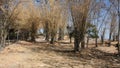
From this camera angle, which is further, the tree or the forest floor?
the tree

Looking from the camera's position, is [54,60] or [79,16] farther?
[79,16]

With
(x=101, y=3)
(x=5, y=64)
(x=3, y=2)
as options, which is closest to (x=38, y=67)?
(x=5, y=64)

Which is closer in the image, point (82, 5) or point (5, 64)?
point (5, 64)

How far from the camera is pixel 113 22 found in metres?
34.9

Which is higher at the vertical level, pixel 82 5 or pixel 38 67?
pixel 82 5

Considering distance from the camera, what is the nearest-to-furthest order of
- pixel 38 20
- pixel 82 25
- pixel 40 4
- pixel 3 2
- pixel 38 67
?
pixel 38 67, pixel 3 2, pixel 82 25, pixel 40 4, pixel 38 20

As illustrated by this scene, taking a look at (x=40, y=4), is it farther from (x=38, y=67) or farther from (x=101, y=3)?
(x=38, y=67)

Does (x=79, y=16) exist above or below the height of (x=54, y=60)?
above

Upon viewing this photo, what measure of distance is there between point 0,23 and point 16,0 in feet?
7.36

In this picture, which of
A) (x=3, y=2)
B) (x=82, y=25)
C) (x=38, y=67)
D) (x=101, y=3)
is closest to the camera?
(x=38, y=67)

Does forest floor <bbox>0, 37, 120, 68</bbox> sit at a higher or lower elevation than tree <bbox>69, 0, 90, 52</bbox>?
lower

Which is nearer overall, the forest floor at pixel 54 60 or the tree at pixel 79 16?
the forest floor at pixel 54 60

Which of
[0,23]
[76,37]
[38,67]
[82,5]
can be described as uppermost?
[82,5]

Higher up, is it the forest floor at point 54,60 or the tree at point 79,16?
the tree at point 79,16
